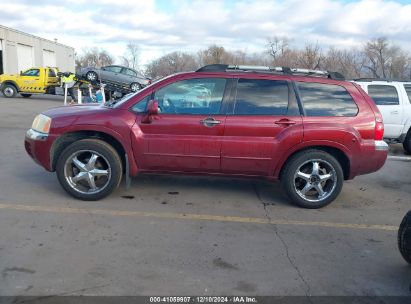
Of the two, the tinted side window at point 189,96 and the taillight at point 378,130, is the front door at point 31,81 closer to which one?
the tinted side window at point 189,96

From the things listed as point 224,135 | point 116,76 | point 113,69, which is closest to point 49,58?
point 113,69

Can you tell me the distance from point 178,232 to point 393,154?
7.46m

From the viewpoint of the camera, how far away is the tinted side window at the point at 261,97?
17.5ft

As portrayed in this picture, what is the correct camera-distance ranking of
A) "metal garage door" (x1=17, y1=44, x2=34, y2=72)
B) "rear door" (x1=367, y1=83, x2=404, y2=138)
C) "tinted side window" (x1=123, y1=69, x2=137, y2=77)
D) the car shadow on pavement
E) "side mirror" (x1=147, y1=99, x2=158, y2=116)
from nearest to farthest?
"side mirror" (x1=147, y1=99, x2=158, y2=116)
the car shadow on pavement
"rear door" (x1=367, y1=83, x2=404, y2=138)
"tinted side window" (x1=123, y1=69, x2=137, y2=77)
"metal garage door" (x1=17, y1=44, x2=34, y2=72)

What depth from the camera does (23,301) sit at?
308cm

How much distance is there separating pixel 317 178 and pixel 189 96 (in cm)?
200

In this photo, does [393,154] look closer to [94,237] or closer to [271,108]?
[271,108]

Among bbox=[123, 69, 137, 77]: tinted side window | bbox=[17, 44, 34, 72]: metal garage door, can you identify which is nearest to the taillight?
bbox=[123, 69, 137, 77]: tinted side window

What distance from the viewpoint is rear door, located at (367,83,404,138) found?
32.7 feet

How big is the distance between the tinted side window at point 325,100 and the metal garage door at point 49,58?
4530cm

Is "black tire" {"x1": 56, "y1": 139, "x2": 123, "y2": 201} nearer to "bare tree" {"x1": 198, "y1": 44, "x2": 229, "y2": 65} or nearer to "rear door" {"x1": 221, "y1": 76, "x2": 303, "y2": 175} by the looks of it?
"rear door" {"x1": 221, "y1": 76, "x2": 303, "y2": 175}

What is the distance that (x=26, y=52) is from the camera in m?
40.8

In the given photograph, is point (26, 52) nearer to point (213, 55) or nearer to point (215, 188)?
point (213, 55)

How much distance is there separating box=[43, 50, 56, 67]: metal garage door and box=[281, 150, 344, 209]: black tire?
45506 millimetres
